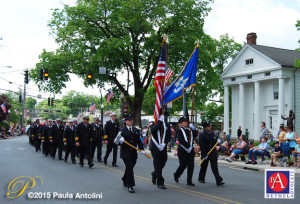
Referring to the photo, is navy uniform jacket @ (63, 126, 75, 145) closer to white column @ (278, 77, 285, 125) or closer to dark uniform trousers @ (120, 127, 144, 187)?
dark uniform trousers @ (120, 127, 144, 187)

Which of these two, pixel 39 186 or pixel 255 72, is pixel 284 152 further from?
pixel 255 72

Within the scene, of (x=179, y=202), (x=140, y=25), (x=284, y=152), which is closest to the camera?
(x=179, y=202)

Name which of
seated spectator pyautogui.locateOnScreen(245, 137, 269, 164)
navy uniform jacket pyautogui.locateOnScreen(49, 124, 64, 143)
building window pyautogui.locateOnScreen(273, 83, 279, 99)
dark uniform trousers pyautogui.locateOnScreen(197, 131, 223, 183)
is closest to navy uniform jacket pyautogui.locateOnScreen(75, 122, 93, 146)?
navy uniform jacket pyautogui.locateOnScreen(49, 124, 64, 143)

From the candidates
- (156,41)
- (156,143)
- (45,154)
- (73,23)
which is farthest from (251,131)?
(156,143)

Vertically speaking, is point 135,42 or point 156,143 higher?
point 135,42

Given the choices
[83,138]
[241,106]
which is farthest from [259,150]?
[241,106]

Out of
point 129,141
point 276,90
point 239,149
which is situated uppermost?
point 276,90

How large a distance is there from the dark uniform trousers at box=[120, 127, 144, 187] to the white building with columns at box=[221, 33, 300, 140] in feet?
94.4

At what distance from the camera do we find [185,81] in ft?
39.3

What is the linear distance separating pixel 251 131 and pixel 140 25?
61.9 ft

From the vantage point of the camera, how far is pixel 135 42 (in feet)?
106

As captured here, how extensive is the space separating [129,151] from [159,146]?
2.72 ft

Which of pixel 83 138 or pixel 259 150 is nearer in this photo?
pixel 83 138

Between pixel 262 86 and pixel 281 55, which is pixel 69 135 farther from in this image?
pixel 281 55
